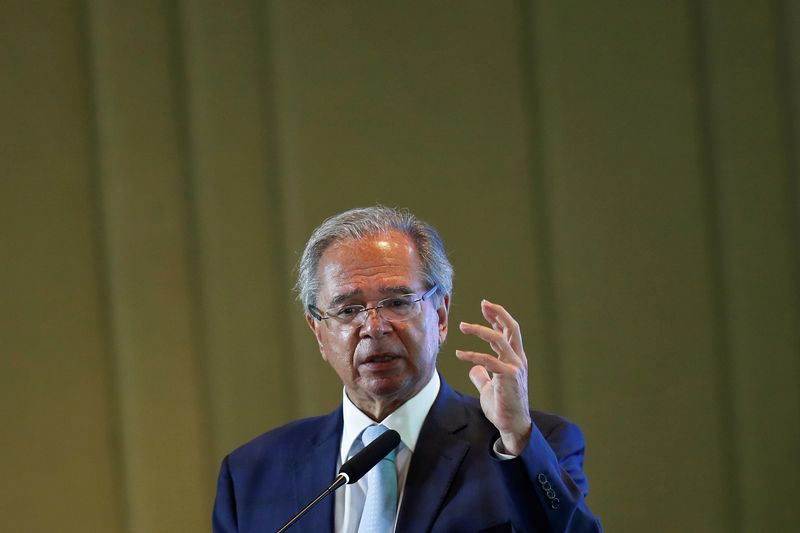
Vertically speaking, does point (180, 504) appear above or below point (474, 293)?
below

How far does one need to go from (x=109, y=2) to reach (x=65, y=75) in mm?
290

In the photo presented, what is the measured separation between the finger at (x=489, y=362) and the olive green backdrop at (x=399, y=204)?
142 centimetres

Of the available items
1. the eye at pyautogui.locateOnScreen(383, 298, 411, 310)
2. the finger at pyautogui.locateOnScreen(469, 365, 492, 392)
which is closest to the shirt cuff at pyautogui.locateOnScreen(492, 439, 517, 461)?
the finger at pyautogui.locateOnScreen(469, 365, 492, 392)

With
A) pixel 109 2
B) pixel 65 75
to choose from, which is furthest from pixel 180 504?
pixel 109 2

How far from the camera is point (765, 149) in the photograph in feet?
10.3

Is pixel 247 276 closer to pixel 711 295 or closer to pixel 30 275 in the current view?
pixel 30 275

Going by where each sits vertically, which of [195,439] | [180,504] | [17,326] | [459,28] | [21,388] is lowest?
[180,504]

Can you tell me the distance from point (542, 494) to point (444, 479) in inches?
12.0

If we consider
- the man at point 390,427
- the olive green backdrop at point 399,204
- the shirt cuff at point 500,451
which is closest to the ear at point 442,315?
the man at point 390,427

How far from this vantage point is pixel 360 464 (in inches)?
75.8

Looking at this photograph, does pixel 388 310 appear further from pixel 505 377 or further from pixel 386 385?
pixel 505 377

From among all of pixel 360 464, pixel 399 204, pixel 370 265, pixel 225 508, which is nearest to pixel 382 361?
pixel 370 265

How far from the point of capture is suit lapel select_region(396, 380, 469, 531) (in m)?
2.09

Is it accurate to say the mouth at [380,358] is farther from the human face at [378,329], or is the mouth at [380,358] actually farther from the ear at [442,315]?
the ear at [442,315]
